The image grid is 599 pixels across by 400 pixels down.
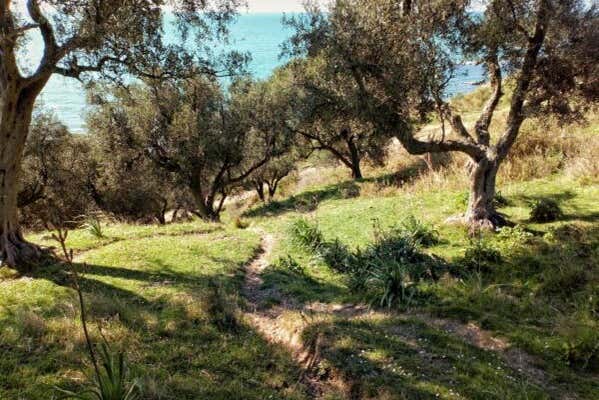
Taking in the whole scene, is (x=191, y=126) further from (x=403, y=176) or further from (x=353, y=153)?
(x=403, y=176)

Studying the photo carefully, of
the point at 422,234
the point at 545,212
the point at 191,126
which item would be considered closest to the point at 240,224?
the point at 191,126

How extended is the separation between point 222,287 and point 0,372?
14.7 ft

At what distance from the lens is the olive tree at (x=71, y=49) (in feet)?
31.8

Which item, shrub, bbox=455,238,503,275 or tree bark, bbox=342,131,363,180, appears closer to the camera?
shrub, bbox=455,238,503,275

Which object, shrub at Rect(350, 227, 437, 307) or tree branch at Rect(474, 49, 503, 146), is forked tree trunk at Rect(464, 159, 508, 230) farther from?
shrub at Rect(350, 227, 437, 307)

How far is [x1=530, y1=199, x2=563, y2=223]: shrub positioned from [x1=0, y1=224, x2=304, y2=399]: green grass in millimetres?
7862

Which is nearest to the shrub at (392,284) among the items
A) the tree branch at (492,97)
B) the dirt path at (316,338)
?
the dirt path at (316,338)

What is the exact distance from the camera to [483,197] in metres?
11.8

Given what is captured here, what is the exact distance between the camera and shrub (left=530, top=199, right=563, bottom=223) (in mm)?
11922

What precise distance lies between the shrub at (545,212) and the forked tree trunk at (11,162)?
12.6 metres

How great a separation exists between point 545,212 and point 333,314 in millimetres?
6740

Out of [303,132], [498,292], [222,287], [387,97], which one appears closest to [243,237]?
[222,287]

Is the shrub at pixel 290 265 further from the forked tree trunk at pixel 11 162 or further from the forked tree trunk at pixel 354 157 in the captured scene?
the forked tree trunk at pixel 354 157

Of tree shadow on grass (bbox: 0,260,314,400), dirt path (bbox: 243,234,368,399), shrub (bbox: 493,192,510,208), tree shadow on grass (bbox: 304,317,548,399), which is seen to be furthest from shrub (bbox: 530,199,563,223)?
tree shadow on grass (bbox: 0,260,314,400)
